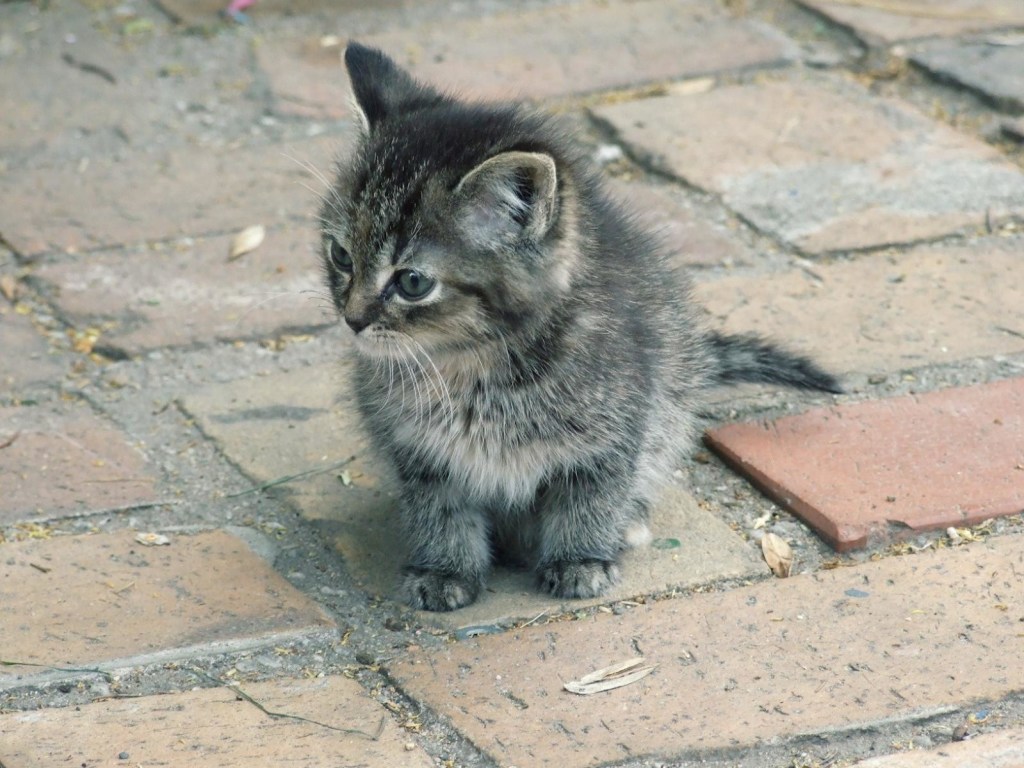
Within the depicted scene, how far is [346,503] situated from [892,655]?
1269mm

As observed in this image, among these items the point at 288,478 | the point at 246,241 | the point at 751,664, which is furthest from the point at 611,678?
the point at 246,241

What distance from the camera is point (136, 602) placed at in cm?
285

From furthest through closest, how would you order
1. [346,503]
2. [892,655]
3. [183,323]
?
1. [183,323]
2. [346,503]
3. [892,655]

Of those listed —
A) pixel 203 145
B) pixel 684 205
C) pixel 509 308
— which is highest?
pixel 509 308

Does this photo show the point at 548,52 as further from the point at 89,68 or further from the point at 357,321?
the point at 357,321

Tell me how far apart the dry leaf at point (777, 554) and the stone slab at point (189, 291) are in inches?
54.3

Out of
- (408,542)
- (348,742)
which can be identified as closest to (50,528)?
(408,542)

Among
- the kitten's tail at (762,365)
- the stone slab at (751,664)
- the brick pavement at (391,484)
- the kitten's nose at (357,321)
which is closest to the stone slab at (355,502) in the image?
→ the brick pavement at (391,484)

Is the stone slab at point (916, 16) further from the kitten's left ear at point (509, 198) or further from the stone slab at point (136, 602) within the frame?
the stone slab at point (136, 602)

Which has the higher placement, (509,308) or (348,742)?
(509,308)

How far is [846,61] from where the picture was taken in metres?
5.04

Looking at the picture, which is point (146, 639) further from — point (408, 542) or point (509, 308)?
point (509, 308)

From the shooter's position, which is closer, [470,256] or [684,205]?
[470,256]

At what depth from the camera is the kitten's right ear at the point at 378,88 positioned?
3.08 m
